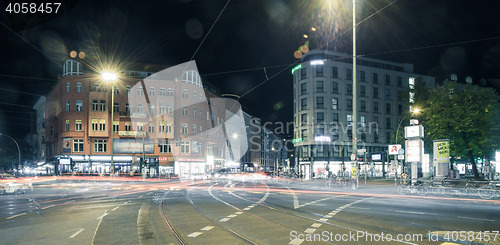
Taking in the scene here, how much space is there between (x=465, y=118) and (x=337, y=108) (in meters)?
34.1

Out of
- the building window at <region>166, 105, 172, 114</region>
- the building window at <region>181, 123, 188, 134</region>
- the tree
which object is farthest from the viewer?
the building window at <region>181, 123, 188, 134</region>

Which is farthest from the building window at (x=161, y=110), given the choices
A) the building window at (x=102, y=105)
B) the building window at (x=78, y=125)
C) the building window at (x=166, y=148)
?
the building window at (x=78, y=125)

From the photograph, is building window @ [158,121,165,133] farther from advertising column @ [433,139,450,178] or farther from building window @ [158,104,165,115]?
advertising column @ [433,139,450,178]

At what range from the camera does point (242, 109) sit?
120500 mm

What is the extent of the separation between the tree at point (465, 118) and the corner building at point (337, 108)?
27.4 meters

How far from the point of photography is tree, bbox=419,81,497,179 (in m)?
37.7

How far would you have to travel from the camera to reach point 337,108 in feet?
233

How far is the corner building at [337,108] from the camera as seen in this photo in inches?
2751

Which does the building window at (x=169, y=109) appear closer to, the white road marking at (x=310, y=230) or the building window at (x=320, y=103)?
the building window at (x=320, y=103)

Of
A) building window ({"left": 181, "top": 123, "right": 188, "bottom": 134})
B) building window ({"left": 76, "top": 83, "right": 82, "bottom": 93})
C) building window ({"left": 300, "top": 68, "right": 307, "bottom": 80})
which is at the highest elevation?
building window ({"left": 300, "top": 68, "right": 307, "bottom": 80})

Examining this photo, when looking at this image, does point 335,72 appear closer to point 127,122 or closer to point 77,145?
point 127,122

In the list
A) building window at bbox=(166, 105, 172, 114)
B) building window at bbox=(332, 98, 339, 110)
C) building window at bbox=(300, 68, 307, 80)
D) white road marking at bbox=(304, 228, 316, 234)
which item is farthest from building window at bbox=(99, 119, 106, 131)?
white road marking at bbox=(304, 228, 316, 234)

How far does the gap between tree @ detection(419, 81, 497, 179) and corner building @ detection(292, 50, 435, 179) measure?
1079 inches

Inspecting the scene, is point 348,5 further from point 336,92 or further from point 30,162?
point 30,162
